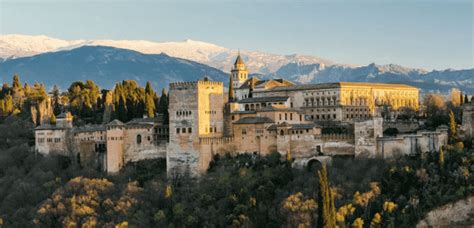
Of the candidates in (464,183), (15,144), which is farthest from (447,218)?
(15,144)

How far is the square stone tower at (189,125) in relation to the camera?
152 feet

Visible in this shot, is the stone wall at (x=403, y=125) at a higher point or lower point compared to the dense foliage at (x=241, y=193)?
higher

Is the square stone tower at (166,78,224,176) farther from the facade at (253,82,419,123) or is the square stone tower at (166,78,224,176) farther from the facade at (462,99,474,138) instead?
the facade at (462,99,474,138)

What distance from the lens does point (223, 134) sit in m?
48.2

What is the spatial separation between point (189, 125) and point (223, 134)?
286 centimetres

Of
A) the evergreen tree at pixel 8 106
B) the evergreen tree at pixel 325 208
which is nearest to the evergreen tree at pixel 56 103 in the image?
the evergreen tree at pixel 8 106

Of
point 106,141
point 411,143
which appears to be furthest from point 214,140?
point 411,143

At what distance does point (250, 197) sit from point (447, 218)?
11.1 metres

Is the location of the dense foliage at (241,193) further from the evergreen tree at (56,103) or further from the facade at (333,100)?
the evergreen tree at (56,103)

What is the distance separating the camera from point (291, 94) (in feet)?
189

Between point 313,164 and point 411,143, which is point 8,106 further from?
point 411,143

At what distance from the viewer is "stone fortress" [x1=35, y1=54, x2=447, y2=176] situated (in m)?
43.5

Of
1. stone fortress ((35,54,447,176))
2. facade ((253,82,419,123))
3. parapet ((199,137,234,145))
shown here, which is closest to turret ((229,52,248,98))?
facade ((253,82,419,123))

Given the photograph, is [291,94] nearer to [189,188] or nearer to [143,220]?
[189,188]
